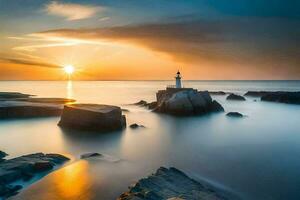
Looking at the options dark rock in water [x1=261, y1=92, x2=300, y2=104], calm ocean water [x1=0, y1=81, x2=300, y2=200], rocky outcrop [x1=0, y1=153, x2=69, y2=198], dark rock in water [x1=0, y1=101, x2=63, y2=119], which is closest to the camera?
rocky outcrop [x1=0, y1=153, x2=69, y2=198]

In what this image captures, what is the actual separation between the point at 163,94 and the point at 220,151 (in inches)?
1043

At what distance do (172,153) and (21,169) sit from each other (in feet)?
32.3

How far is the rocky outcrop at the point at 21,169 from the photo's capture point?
10.9 meters

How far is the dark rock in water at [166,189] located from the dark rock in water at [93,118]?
1420 centimetres

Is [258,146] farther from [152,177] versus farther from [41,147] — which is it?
[41,147]

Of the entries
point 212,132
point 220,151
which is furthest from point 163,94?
point 220,151

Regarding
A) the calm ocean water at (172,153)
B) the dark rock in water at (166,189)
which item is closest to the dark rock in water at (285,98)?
the calm ocean water at (172,153)

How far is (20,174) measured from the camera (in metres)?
12.0

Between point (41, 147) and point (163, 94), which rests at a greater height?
point (163, 94)

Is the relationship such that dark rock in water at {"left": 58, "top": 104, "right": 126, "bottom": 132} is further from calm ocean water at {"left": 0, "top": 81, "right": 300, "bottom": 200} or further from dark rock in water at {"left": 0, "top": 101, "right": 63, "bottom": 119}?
dark rock in water at {"left": 0, "top": 101, "right": 63, "bottom": 119}

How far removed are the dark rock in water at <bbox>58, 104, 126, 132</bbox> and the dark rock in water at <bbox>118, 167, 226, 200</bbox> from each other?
46.6 ft

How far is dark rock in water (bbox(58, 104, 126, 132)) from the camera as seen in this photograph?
82.5 ft

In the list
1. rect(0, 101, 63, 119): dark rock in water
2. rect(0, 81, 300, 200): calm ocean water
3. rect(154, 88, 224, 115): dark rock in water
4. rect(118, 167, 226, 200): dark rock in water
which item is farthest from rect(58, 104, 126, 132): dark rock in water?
rect(118, 167, 226, 200): dark rock in water

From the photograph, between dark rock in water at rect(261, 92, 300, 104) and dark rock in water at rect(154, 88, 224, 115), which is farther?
dark rock in water at rect(261, 92, 300, 104)
